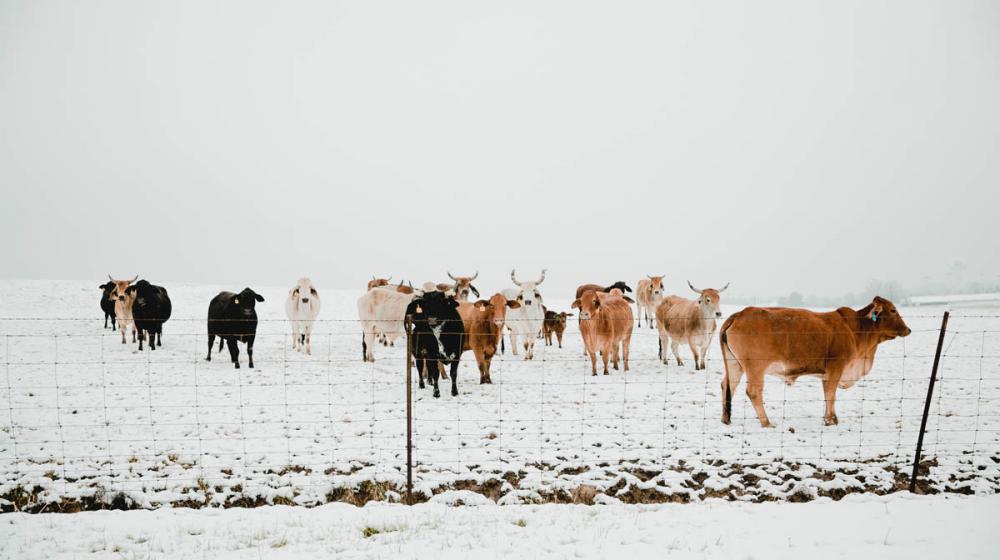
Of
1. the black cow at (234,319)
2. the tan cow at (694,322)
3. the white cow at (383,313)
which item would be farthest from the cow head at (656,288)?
the black cow at (234,319)

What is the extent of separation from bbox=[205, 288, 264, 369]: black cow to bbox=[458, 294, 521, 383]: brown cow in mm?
4636

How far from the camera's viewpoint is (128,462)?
236 inches

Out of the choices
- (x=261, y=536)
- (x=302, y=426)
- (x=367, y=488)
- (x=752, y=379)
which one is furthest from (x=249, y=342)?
(x=752, y=379)

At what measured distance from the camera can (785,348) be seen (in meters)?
7.33

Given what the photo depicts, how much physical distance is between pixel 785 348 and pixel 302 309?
36.8ft

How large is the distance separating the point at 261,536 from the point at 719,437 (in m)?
5.43

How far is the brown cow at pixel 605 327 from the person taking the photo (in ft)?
37.3

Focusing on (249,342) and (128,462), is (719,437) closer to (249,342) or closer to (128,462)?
(128,462)

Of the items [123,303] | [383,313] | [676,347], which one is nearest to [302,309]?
[383,313]

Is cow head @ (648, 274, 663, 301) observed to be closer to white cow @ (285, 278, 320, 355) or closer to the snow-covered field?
the snow-covered field

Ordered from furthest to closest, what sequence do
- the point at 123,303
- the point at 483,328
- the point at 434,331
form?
the point at 123,303
the point at 483,328
the point at 434,331

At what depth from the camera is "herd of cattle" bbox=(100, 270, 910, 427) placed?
24.3ft

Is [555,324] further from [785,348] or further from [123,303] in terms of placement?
[123,303]

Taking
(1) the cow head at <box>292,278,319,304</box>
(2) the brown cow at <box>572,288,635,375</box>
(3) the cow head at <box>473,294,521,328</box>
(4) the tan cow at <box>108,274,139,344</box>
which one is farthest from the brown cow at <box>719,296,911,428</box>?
(4) the tan cow at <box>108,274,139,344</box>
